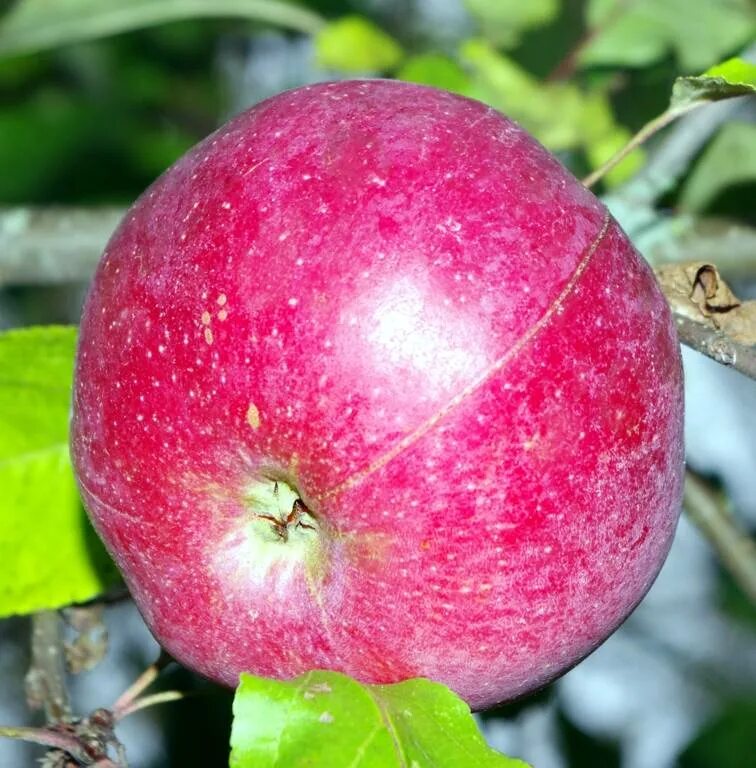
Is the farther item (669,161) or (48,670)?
(669,161)

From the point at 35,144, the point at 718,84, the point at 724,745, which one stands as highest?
the point at 718,84

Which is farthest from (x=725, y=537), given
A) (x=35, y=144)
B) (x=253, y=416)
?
(x=35, y=144)

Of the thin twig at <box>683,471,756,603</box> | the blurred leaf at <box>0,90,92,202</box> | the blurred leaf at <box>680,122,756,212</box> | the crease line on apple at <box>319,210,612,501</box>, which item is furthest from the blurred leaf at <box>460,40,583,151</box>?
the blurred leaf at <box>0,90,92,202</box>

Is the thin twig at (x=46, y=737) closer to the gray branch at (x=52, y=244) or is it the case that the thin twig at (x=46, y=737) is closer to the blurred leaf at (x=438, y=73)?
the gray branch at (x=52, y=244)

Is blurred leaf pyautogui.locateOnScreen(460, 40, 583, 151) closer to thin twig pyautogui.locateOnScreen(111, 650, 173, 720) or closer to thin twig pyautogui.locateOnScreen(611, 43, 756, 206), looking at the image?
thin twig pyautogui.locateOnScreen(611, 43, 756, 206)

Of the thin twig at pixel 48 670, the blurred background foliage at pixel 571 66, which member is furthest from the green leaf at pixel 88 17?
the thin twig at pixel 48 670

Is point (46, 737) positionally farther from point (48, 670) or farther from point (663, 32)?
point (663, 32)

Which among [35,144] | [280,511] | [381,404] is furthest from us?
[35,144]

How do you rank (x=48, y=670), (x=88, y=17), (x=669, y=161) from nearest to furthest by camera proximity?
(x=48, y=670) < (x=669, y=161) < (x=88, y=17)
